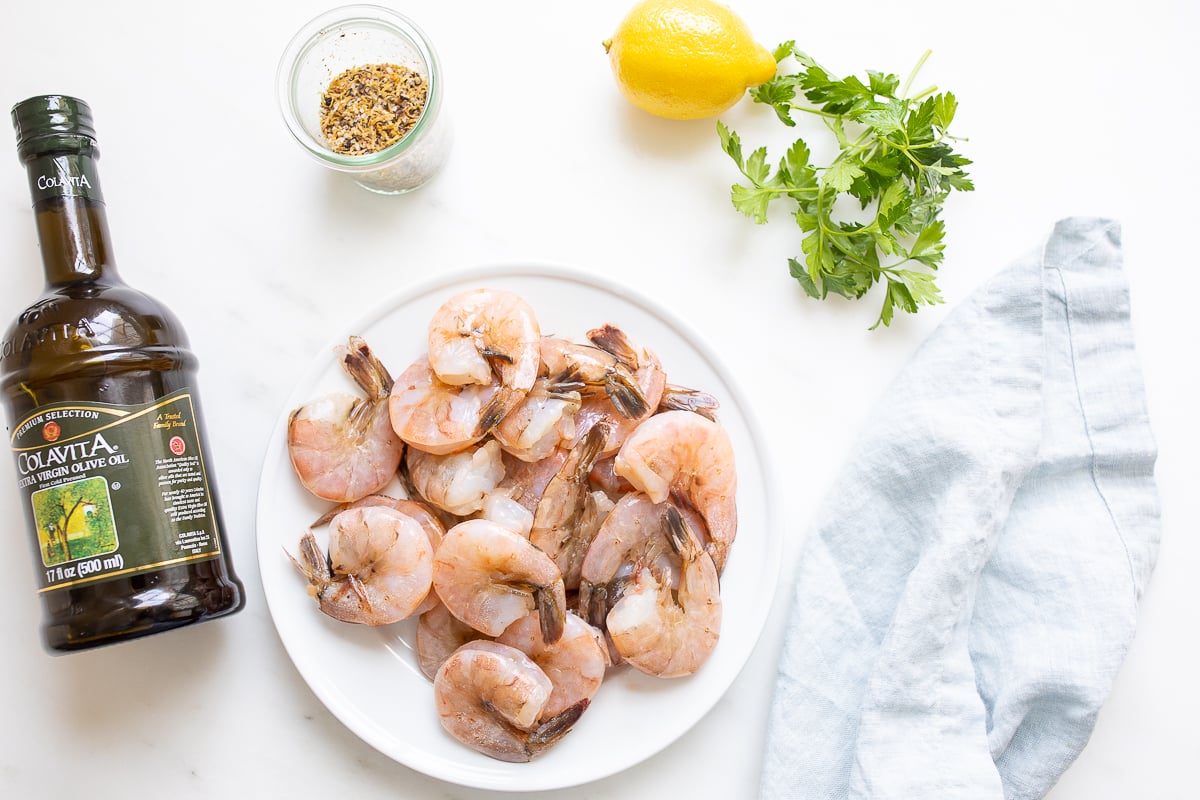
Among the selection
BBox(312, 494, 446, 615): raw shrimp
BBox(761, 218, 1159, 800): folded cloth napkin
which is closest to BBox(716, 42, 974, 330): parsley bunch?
BBox(761, 218, 1159, 800): folded cloth napkin

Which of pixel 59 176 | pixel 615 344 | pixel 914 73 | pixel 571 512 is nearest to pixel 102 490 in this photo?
pixel 59 176

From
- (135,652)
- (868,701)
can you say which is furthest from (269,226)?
(868,701)

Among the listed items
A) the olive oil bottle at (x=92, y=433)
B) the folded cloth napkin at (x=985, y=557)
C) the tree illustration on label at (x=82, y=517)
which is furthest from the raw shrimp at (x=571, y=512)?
the tree illustration on label at (x=82, y=517)

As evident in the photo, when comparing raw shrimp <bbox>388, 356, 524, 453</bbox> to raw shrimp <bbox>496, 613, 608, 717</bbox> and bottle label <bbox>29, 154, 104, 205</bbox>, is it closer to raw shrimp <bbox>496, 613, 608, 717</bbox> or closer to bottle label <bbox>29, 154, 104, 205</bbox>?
raw shrimp <bbox>496, 613, 608, 717</bbox>

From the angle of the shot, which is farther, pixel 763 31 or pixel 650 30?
pixel 763 31

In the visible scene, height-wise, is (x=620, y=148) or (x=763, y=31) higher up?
(x=763, y=31)

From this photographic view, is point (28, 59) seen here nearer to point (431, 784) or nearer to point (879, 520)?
point (431, 784)
